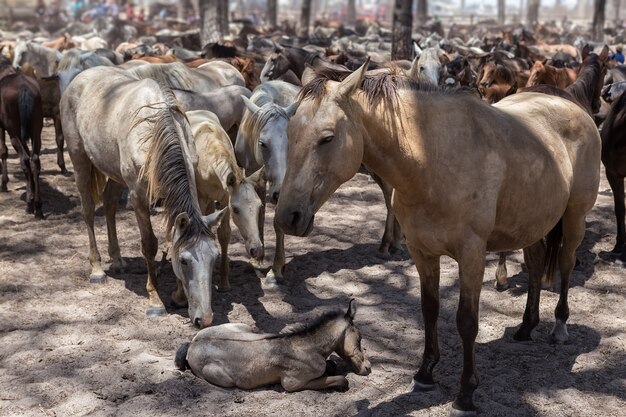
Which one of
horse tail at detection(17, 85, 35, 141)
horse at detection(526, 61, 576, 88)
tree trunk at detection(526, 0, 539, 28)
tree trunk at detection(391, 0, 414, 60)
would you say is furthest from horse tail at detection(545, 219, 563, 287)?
tree trunk at detection(526, 0, 539, 28)

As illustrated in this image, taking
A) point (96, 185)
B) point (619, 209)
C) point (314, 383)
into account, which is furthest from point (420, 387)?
point (96, 185)

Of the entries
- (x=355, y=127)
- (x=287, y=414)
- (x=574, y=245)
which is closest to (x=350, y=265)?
(x=574, y=245)

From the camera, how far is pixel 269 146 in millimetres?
6441

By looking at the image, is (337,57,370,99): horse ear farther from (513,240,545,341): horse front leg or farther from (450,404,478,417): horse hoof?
(513,240,545,341): horse front leg

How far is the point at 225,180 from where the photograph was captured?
6020 millimetres

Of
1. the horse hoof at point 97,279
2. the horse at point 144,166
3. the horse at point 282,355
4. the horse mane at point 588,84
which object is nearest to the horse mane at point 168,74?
the horse at point 144,166

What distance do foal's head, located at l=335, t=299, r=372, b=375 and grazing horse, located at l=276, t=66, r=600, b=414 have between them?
396mm

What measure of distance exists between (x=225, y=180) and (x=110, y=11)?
47.5m

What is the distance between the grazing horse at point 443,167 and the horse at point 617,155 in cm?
257

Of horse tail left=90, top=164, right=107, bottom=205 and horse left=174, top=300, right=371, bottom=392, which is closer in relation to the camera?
horse left=174, top=300, right=371, bottom=392

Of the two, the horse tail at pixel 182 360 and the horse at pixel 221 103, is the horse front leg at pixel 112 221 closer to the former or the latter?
the horse at pixel 221 103

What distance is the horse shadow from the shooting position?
4434mm

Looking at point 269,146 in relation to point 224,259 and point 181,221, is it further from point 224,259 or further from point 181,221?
point 181,221

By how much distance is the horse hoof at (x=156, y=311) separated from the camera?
19.7 ft
